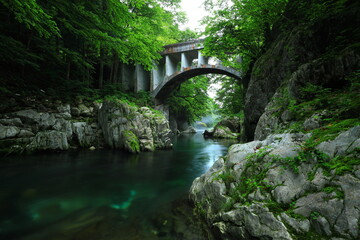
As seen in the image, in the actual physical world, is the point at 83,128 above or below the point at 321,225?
above

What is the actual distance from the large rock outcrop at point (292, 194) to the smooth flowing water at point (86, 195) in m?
1.51

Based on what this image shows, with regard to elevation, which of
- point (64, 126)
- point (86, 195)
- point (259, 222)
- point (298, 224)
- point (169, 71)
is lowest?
point (86, 195)

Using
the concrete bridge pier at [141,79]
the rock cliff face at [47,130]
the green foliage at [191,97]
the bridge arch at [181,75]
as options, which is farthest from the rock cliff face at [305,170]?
the green foliage at [191,97]

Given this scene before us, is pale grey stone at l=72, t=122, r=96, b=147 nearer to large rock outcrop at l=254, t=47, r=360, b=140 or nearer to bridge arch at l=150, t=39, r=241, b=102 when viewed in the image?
bridge arch at l=150, t=39, r=241, b=102

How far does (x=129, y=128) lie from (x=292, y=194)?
10.3 metres

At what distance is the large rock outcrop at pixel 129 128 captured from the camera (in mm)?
11091

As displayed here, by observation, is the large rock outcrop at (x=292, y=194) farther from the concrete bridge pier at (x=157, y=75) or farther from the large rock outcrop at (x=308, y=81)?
the concrete bridge pier at (x=157, y=75)

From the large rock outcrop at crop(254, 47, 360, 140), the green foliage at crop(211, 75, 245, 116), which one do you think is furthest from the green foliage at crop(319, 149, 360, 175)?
the green foliage at crop(211, 75, 245, 116)

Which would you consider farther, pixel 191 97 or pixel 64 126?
pixel 191 97

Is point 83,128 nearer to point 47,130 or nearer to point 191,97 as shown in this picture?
point 47,130

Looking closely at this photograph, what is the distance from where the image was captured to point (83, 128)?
37.0 ft

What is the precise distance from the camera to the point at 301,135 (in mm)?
3186

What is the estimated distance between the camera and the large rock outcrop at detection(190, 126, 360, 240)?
5.96ft

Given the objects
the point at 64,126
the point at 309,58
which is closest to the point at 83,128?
the point at 64,126
